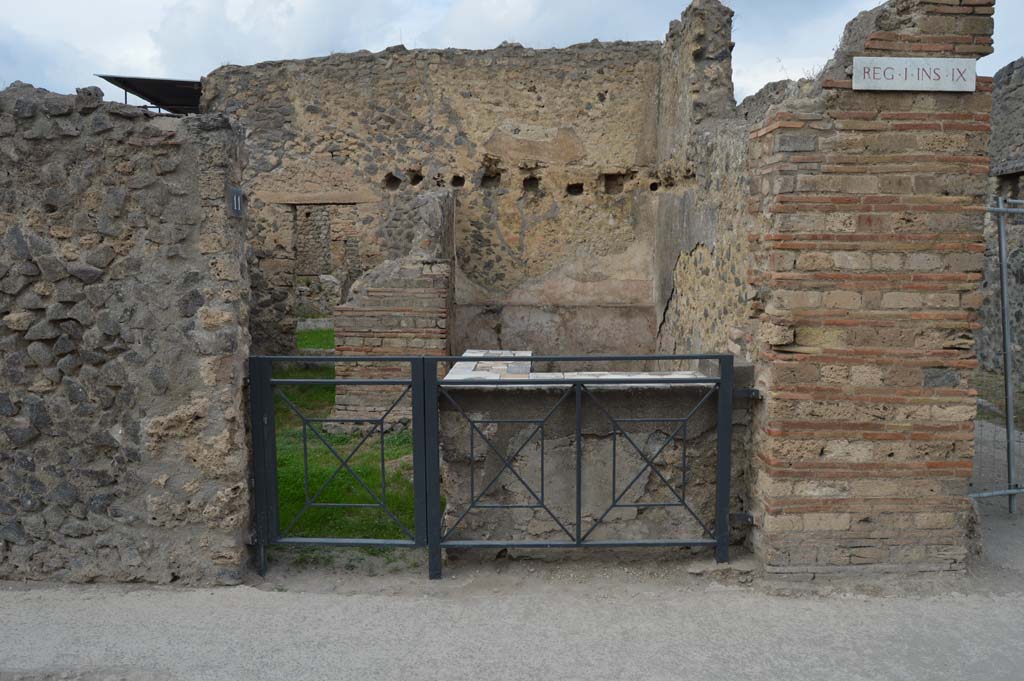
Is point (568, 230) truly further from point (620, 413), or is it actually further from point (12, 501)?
point (12, 501)

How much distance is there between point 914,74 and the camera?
387cm

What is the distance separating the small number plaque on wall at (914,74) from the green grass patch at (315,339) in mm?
9265

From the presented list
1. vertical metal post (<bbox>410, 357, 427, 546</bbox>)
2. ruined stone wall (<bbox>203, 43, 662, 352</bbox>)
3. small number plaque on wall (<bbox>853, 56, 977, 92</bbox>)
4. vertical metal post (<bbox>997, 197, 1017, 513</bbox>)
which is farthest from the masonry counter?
ruined stone wall (<bbox>203, 43, 662, 352</bbox>)

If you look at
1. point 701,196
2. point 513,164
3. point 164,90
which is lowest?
point 701,196

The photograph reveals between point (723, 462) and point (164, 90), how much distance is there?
1550 centimetres

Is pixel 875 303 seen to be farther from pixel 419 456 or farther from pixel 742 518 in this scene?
pixel 419 456

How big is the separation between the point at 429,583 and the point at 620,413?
1444 mm

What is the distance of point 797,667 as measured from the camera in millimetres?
3359

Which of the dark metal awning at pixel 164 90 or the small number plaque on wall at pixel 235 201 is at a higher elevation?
the dark metal awning at pixel 164 90

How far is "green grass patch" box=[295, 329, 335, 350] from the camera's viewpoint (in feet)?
40.5

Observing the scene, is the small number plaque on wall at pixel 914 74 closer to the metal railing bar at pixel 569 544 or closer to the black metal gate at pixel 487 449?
the black metal gate at pixel 487 449

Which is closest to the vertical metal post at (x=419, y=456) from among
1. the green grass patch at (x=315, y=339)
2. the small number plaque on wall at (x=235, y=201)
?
the small number plaque on wall at (x=235, y=201)

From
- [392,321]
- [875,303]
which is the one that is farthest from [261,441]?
[392,321]

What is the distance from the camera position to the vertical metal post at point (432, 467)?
4117mm
